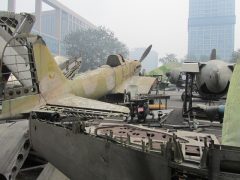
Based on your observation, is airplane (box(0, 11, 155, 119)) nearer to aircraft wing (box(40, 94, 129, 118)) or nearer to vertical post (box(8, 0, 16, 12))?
aircraft wing (box(40, 94, 129, 118))

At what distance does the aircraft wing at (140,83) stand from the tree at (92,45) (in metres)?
46.2

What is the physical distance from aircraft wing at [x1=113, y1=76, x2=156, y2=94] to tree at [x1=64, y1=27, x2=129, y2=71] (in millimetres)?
46156

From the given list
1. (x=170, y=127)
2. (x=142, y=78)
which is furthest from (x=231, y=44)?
(x=170, y=127)

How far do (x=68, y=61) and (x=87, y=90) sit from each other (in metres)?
4.06

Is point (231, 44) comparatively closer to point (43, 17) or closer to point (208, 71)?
point (208, 71)

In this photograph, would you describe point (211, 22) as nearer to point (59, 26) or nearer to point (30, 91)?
point (30, 91)

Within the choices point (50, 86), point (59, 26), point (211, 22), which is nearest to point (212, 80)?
point (50, 86)

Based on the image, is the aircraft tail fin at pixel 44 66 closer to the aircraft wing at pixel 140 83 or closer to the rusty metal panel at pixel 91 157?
the rusty metal panel at pixel 91 157

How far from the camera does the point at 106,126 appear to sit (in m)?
4.29

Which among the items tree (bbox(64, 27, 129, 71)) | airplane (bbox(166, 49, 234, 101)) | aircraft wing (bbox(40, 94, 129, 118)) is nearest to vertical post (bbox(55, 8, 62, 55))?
tree (bbox(64, 27, 129, 71))

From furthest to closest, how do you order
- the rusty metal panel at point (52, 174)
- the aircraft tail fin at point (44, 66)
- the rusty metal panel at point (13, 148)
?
the aircraft tail fin at point (44, 66) < the rusty metal panel at point (13, 148) < the rusty metal panel at point (52, 174)

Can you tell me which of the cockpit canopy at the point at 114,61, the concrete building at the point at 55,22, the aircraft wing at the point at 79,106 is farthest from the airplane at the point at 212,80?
the concrete building at the point at 55,22

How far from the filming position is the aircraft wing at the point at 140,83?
12.4 meters

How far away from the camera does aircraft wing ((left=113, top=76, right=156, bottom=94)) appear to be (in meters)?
12.4
